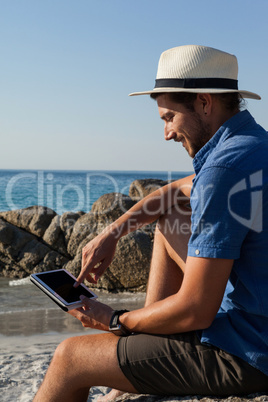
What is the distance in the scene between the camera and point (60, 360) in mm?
2143

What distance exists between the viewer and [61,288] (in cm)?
250

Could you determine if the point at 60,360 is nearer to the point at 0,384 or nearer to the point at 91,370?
the point at 91,370

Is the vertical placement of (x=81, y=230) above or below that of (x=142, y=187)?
below

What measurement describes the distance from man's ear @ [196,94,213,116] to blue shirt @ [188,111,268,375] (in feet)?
0.42

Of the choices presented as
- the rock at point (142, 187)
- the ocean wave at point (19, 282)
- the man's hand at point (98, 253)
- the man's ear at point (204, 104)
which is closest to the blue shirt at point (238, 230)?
the man's ear at point (204, 104)

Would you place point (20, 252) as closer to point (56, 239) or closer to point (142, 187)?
point (56, 239)

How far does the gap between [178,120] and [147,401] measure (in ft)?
4.21

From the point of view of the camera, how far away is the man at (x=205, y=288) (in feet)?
6.10

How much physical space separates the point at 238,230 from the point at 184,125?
583 mm

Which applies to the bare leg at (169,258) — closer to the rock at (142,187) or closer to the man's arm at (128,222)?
the man's arm at (128,222)

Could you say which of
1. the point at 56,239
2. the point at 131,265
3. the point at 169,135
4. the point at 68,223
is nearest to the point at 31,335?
the point at 131,265

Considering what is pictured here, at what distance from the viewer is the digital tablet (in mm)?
2331

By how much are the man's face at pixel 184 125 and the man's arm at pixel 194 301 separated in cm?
56

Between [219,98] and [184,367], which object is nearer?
[184,367]
